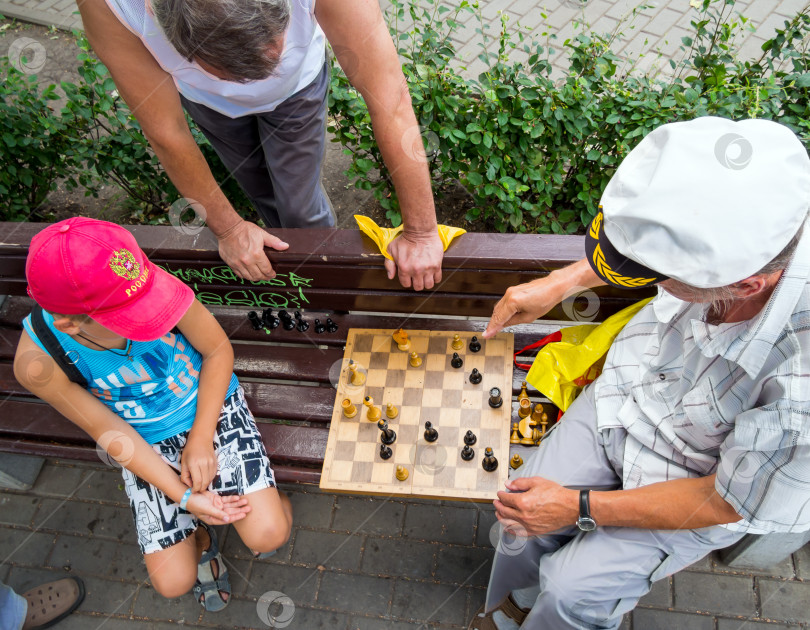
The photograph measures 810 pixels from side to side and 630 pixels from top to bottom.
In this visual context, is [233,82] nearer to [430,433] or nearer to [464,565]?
[430,433]

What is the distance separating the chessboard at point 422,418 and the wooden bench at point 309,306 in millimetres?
126

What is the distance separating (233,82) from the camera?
7.36 ft

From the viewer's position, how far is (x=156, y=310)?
2326 mm

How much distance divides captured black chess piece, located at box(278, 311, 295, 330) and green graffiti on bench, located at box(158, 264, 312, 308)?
2.0 inches

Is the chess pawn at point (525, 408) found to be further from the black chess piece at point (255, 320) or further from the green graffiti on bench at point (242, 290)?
the black chess piece at point (255, 320)

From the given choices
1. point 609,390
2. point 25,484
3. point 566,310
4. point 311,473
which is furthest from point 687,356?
point 25,484

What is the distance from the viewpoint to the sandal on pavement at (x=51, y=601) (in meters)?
3.07

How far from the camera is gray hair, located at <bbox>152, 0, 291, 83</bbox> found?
1.74m

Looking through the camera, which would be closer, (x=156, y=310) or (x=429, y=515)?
(x=156, y=310)

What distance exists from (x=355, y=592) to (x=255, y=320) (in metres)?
1.44

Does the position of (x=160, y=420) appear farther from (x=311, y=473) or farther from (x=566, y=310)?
(x=566, y=310)

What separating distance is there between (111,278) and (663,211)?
69.7 inches

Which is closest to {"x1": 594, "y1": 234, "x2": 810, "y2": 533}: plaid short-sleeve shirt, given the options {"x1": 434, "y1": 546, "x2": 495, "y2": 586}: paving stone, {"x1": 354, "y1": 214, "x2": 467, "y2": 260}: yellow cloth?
{"x1": 354, "y1": 214, "x2": 467, "y2": 260}: yellow cloth

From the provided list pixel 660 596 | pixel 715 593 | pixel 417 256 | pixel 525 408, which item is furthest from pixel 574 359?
pixel 715 593
